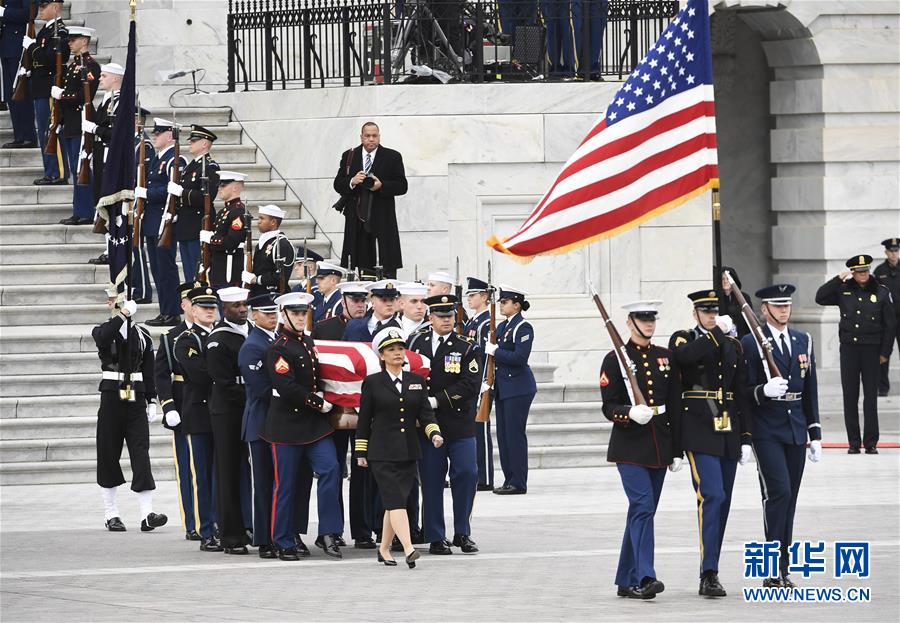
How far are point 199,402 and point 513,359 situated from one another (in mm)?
3778

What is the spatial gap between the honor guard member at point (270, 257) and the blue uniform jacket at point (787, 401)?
6.70 m

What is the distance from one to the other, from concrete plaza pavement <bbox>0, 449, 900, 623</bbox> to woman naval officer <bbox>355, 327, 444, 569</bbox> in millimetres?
439

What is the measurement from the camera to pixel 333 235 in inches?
870

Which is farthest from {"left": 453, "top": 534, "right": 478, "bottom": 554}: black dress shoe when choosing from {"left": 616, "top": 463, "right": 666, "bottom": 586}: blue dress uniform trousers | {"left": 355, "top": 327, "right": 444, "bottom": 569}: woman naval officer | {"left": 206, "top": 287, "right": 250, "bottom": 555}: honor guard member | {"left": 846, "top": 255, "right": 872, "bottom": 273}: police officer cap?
{"left": 846, "top": 255, "right": 872, "bottom": 273}: police officer cap

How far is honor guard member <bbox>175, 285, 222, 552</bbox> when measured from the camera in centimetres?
1462

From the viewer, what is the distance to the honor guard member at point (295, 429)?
13766mm

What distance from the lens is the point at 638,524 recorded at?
11930mm

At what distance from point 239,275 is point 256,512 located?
5462 mm

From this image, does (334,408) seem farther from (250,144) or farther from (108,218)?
(250,144)

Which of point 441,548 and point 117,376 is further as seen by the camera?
point 117,376

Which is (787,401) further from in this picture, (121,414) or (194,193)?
(194,193)

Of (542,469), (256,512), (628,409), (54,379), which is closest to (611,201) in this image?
(628,409)

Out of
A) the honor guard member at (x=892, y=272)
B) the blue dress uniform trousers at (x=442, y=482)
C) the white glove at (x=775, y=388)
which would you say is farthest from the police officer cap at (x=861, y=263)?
the white glove at (x=775, y=388)

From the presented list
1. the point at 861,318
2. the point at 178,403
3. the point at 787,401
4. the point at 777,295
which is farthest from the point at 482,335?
the point at 787,401
